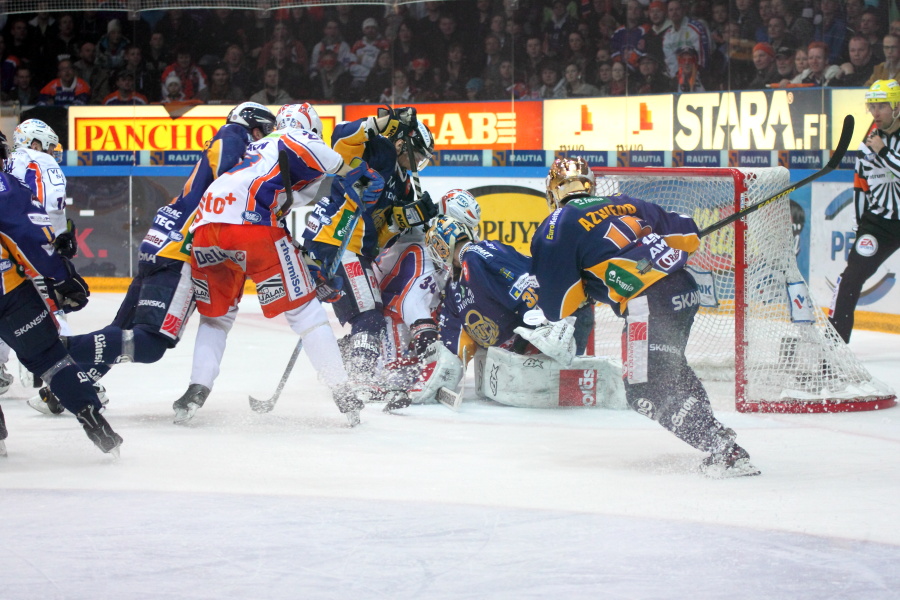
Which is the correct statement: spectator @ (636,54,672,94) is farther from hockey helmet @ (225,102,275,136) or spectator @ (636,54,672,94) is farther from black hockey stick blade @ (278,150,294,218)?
black hockey stick blade @ (278,150,294,218)

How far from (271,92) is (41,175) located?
17.0 feet

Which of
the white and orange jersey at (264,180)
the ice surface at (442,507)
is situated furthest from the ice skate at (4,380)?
the white and orange jersey at (264,180)

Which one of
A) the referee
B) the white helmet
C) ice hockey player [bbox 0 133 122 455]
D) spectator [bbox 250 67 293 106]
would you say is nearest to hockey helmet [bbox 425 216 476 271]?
the white helmet

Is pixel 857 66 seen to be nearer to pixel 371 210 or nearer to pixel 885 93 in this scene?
pixel 885 93

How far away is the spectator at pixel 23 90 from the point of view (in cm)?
990

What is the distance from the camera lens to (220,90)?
32.8 feet

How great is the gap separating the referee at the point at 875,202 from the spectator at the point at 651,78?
10.5 ft

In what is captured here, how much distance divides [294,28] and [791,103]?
436 centimetres

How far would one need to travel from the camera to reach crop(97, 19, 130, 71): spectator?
9953 mm

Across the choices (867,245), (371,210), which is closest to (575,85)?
(867,245)

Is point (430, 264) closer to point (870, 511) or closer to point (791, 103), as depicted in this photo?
point (870, 511)

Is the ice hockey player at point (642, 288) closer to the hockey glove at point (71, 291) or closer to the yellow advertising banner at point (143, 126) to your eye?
the hockey glove at point (71, 291)

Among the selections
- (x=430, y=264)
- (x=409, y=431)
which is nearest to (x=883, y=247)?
(x=430, y=264)

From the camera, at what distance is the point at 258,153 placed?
3.85m
